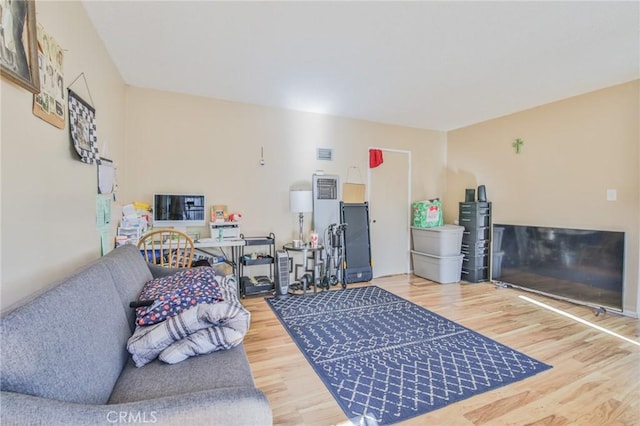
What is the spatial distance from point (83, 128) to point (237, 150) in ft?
6.78

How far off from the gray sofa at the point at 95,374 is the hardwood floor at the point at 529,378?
0.73m

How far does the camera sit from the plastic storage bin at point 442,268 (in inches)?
176

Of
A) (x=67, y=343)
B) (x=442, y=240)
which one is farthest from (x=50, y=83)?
(x=442, y=240)

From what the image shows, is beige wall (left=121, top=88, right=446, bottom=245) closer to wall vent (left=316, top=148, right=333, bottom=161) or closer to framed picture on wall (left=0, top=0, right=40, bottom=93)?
wall vent (left=316, top=148, right=333, bottom=161)

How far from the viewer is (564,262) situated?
3.63 m

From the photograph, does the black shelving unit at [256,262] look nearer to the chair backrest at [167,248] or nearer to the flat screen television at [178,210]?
the flat screen television at [178,210]

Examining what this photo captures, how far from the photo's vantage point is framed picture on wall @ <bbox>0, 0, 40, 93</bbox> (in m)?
1.13

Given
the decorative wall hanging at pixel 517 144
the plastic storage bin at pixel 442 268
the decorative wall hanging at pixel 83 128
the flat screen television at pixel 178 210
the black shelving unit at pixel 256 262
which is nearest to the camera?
the decorative wall hanging at pixel 83 128

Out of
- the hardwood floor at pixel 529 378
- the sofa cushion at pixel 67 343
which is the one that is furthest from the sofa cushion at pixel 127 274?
the hardwood floor at pixel 529 378

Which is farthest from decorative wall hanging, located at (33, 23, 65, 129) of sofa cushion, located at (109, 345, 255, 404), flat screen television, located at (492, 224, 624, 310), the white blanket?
flat screen television, located at (492, 224, 624, 310)

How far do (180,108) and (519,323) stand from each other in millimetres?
4450

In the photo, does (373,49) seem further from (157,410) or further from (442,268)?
(442,268)

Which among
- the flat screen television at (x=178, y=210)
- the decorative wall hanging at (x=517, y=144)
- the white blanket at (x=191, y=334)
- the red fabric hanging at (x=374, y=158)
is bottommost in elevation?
the white blanket at (x=191, y=334)

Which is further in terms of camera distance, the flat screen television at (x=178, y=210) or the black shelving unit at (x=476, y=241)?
the black shelving unit at (x=476, y=241)
